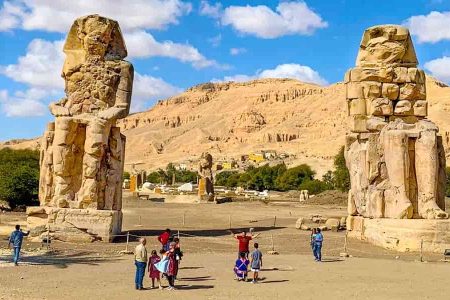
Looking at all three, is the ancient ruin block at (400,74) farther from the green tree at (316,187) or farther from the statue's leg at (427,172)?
the green tree at (316,187)

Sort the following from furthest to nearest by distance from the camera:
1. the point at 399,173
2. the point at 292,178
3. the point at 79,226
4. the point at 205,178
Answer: the point at 292,178
the point at 205,178
the point at 79,226
the point at 399,173

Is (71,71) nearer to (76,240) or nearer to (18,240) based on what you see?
(76,240)

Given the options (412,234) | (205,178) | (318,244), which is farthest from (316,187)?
(318,244)

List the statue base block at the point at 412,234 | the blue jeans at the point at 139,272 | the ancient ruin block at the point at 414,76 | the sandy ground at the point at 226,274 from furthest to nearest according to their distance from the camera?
the ancient ruin block at the point at 414,76
the statue base block at the point at 412,234
the blue jeans at the point at 139,272
the sandy ground at the point at 226,274

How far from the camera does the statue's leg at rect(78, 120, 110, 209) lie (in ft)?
47.8

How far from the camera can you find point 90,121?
14766mm

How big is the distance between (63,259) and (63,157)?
3.59 m

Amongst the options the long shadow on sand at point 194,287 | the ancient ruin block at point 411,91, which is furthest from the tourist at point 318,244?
the ancient ruin block at point 411,91

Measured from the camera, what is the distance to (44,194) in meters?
15.6

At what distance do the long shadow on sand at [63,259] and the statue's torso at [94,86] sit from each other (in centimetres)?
414

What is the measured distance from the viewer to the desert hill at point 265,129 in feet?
411

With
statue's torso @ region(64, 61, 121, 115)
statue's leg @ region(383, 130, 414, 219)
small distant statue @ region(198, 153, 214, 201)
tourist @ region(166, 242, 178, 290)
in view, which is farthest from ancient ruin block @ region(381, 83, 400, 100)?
small distant statue @ region(198, 153, 214, 201)

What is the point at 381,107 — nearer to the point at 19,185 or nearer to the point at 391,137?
the point at 391,137

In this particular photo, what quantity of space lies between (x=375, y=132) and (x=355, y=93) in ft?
4.27
